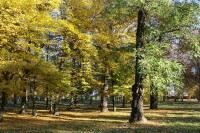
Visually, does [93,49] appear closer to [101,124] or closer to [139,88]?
[139,88]

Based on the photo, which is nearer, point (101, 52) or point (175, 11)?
point (175, 11)

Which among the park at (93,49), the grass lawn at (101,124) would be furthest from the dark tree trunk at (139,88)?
the grass lawn at (101,124)

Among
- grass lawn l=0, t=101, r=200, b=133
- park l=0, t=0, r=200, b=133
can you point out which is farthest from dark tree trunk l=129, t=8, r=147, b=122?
grass lawn l=0, t=101, r=200, b=133

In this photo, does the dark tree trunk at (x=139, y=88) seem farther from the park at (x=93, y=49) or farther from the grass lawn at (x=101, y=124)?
the grass lawn at (x=101, y=124)

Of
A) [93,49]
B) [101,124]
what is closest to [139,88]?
[101,124]

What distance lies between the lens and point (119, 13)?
2066 cm

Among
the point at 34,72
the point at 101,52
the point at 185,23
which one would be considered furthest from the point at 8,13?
the point at 101,52

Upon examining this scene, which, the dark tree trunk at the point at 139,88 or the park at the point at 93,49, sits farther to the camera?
the dark tree trunk at the point at 139,88

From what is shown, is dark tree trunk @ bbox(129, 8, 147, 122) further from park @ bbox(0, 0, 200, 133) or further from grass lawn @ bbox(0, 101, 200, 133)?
grass lawn @ bbox(0, 101, 200, 133)

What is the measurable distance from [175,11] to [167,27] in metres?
1.41

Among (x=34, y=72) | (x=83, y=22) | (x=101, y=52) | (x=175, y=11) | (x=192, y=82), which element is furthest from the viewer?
(x=192, y=82)

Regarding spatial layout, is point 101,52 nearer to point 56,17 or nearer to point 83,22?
point 83,22

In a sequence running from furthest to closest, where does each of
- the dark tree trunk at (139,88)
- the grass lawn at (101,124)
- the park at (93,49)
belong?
the dark tree trunk at (139,88)
the park at (93,49)
the grass lawn at (101,124)

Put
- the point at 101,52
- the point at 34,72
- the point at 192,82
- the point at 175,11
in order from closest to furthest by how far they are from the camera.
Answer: the point at 175,11 → the point at 34,72 → the point at 101,52 → the point at 192,82
